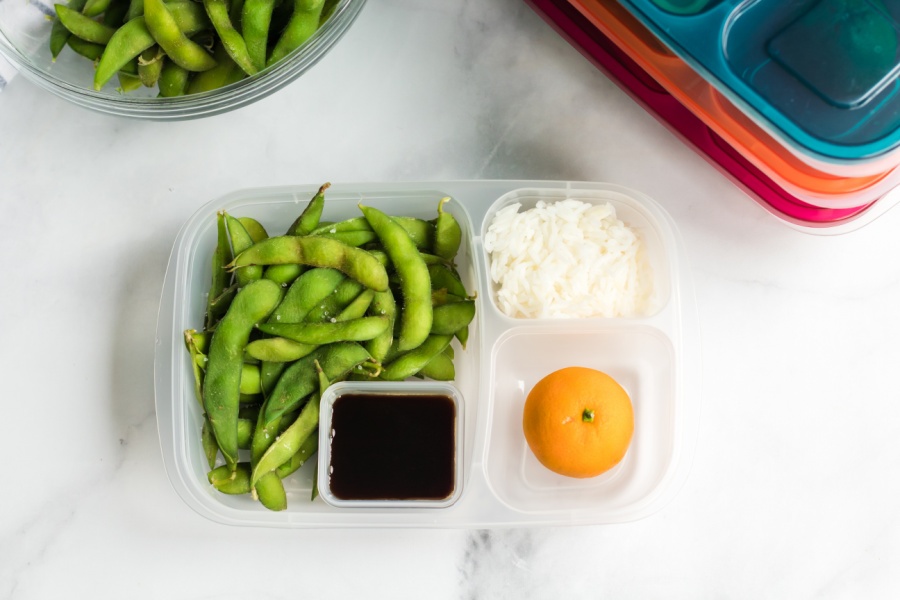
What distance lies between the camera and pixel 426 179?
136 centimetres

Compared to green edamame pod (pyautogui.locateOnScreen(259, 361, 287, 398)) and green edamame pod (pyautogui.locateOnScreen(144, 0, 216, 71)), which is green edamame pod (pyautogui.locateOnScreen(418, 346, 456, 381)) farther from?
green edamame pod (pyautogui.locateOnScreen(144, 0, 216, 71))

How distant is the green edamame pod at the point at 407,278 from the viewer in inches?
45.4

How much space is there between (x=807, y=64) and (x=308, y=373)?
2.63 feet

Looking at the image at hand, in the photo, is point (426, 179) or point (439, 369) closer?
point (439, 369)

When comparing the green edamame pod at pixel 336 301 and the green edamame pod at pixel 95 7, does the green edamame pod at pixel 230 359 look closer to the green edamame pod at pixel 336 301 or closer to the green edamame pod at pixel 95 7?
the green edamame pod at pixel 336 301

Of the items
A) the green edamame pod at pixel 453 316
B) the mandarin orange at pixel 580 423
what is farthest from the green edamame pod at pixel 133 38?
the mandarin orange at pixel 580 423

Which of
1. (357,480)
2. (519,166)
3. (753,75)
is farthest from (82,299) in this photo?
(753,75)

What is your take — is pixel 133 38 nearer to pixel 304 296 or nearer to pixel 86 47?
pixel 86 47

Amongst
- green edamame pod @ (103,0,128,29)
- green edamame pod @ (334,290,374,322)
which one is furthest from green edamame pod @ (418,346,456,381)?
green edamame pod @ (103,0,128,29)

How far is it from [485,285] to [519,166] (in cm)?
26

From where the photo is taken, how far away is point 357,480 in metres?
1.14

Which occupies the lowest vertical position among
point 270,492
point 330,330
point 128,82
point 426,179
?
point 270,492

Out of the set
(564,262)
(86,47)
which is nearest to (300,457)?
(564,262)

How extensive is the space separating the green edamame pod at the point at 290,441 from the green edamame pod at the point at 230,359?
0.05m
